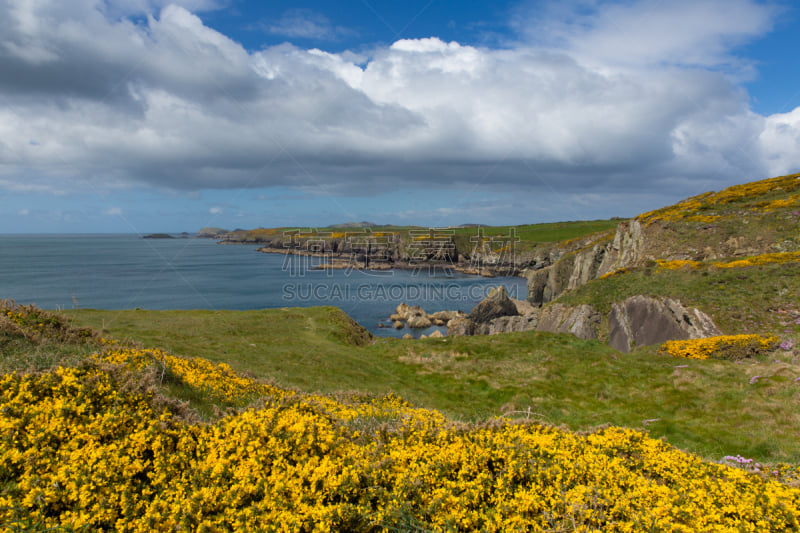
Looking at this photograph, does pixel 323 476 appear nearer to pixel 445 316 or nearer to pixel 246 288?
pixel 445 316

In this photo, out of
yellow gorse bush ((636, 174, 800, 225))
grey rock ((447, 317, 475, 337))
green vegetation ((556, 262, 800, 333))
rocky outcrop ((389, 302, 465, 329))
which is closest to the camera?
green vegetation ((556, 262, 800, 333))

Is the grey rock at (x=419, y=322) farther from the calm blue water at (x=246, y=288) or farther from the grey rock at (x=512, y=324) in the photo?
the grey rock at (x=512, y=324)

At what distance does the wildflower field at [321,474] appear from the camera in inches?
189

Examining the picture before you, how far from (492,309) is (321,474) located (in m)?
54.8

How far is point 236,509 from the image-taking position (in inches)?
195

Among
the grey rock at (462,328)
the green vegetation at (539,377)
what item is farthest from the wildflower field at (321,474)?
the grey rock at (462,328)

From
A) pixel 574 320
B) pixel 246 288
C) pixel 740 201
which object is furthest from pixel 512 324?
pixel 246 288

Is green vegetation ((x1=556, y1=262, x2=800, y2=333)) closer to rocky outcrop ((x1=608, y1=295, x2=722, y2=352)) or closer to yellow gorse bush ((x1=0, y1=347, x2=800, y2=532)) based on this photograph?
rocky outcrop ((x1=608, y1=295, x2=722, y2=352))

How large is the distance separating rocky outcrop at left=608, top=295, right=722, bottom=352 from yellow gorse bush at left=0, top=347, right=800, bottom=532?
2559 cm

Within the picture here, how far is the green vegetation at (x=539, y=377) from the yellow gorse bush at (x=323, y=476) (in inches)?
104

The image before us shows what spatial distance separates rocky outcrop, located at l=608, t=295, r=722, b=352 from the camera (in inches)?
1083

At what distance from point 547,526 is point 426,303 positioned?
3252 inches

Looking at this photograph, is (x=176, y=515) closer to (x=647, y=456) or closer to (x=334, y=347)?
(x=647, y=456)

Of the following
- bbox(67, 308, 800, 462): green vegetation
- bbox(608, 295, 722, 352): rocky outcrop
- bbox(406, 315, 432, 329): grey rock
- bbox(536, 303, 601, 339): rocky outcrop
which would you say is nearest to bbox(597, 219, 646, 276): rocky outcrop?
bbox(536, 303, 601, 339): rocky outcrop
